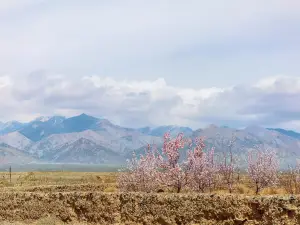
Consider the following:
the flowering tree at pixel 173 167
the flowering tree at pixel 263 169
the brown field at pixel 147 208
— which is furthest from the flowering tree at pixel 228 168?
the brown field at pixel 147 208

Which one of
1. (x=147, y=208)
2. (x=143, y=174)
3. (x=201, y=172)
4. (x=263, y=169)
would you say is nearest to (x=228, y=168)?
(x=263, y=169)

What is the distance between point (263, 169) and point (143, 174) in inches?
396

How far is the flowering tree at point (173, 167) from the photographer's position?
37.7 meters

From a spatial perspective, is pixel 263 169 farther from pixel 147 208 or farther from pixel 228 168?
pixel 147 208

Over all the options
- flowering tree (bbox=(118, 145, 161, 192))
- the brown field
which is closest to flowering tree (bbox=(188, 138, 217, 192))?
flowering tree (bbox=(118, 145, 161, 192))

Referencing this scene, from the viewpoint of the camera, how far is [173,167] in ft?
129

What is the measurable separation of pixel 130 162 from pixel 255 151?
1137 cm

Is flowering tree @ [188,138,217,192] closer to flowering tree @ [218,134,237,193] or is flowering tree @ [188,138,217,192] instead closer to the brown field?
flowering tree @ [218,134,237,193]

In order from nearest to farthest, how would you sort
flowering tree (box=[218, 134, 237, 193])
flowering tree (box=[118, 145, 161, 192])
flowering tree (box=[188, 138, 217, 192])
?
flowering tree (box=[188, 138, 217, 192]) → flowering tree (box=[218, 134, 237, 193]) → flowering tree (box=[118, 145, 161, 192])

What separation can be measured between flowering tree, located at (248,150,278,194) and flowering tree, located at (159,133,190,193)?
5.65m

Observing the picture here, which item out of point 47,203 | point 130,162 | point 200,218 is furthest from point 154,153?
point 200,218

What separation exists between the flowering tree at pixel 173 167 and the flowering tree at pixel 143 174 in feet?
2.48

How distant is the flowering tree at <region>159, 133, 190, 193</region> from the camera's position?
37.7 metres

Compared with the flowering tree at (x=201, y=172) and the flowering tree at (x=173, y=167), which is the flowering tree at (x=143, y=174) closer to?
the flowering tree at (x=173, y=167)
